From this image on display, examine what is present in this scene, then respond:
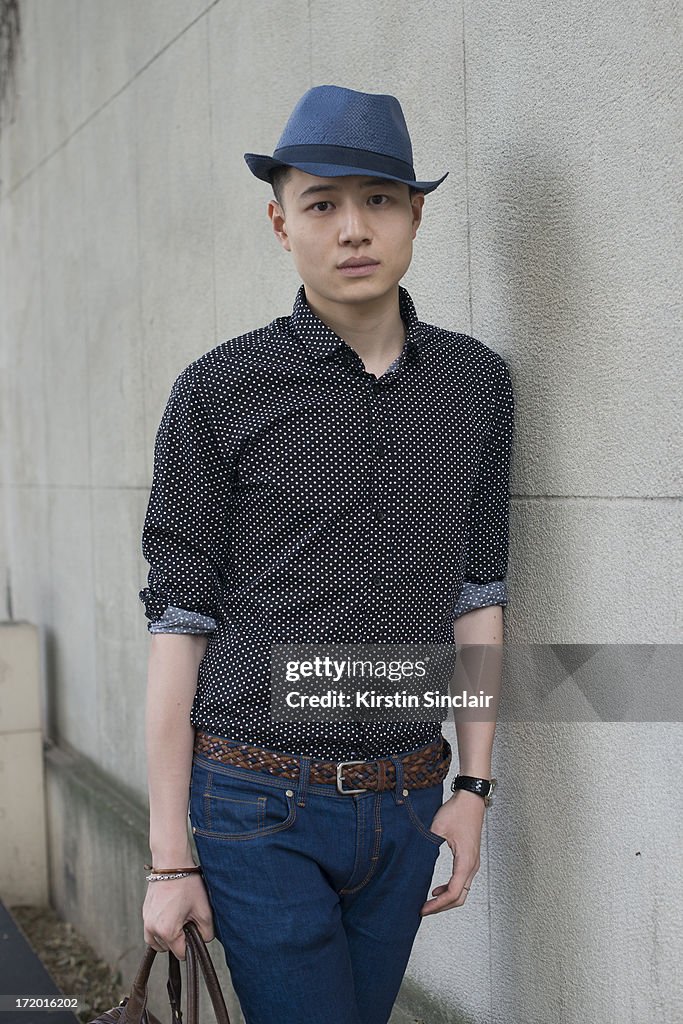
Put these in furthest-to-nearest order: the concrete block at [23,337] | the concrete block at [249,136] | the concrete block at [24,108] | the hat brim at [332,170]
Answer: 1. the concrete block at [23,337]
2. the concrete block at [24,108]
3. the concrete block at [249,136]
4. the hat brim at [332,170]

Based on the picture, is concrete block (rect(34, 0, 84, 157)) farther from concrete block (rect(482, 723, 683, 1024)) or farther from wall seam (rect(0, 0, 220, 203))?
concrete block (rect(482, 723, 683, 1024))

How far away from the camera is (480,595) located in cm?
243

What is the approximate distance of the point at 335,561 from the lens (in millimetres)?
2193

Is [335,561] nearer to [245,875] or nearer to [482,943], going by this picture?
[245,875]

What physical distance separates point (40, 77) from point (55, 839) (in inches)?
144

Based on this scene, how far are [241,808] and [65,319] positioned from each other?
13.9 ft

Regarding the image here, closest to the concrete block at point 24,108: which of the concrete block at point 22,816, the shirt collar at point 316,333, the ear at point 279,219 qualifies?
the concrete block at point 22,816

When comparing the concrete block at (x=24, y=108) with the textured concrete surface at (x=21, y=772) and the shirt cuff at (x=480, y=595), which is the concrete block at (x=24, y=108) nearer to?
the textured concrete surface at (x=21, y=772)

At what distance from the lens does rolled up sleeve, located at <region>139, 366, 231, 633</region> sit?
2195mm

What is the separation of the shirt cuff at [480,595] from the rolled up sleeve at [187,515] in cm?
48

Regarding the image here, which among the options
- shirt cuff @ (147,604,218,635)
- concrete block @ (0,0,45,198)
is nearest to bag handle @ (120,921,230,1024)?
shirt cuff @ (147,604,218,635)

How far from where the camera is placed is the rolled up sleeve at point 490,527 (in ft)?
7.88

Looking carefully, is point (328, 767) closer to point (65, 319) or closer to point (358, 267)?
point (358, 267)

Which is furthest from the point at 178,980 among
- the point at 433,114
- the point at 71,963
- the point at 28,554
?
the point at 28,554
